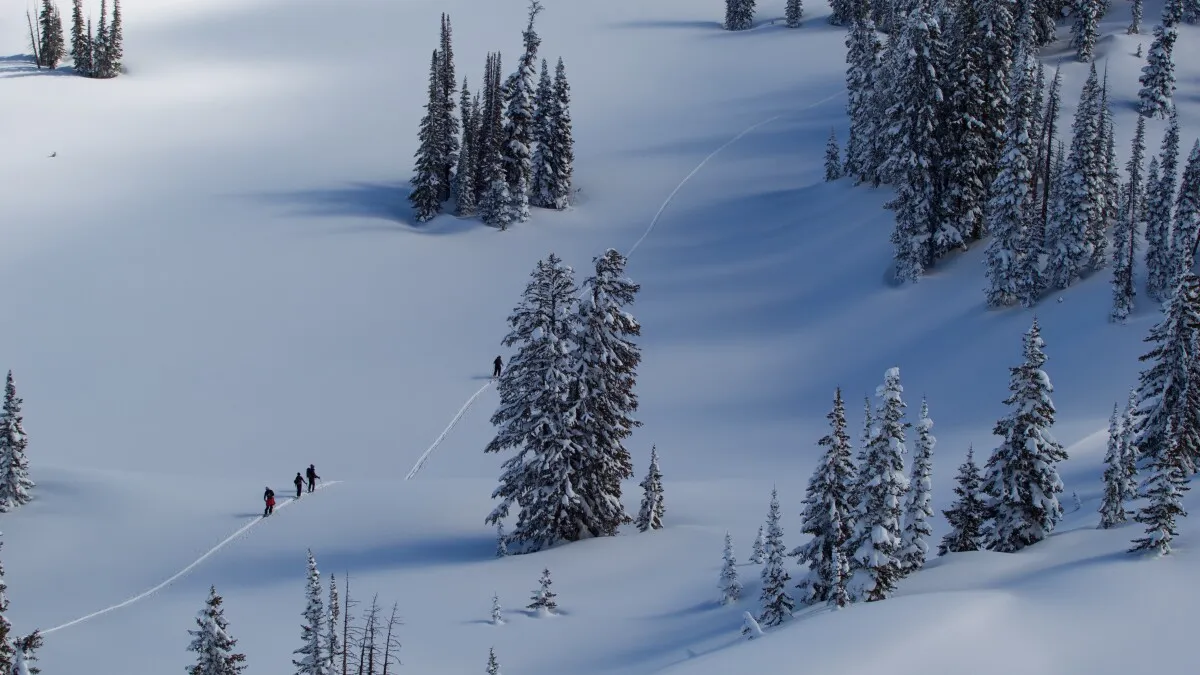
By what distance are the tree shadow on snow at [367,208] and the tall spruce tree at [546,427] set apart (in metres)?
46.1

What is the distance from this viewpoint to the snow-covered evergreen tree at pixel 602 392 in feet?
97.4

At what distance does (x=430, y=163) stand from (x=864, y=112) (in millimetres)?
31102

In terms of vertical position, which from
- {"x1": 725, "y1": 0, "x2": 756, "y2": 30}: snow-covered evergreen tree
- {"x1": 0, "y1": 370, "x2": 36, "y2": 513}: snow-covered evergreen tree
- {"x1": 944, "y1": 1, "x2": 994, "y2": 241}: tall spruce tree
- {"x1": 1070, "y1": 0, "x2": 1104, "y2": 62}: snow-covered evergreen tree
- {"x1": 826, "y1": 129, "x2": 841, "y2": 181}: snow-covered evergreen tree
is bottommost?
{"x1": 0, "y1": 370, "x2": 36, "y2": 513}: snow-covered evergreen tree

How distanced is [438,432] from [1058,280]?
29.5m

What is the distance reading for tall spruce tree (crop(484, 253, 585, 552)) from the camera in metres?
29.4

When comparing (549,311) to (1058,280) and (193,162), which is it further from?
(193,162)

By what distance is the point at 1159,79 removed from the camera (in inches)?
2906

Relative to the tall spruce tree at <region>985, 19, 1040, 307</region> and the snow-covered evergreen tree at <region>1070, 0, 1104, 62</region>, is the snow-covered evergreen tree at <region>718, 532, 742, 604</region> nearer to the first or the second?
the tall spruce tree at <region>985, 19, 1040, 307</region>

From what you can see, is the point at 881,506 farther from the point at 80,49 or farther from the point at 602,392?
the point at 80,49

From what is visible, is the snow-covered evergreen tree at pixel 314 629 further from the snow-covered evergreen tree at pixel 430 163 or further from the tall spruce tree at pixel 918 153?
the snow-covered evergreen tree at pixel 430 163

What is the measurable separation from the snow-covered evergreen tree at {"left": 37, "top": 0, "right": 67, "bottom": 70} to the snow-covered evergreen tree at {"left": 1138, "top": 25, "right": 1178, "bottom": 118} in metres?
104

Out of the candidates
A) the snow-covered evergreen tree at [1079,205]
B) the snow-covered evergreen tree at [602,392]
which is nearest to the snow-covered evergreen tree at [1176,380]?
the snow-covered evergreen tree at [602,392]

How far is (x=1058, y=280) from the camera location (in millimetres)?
48000

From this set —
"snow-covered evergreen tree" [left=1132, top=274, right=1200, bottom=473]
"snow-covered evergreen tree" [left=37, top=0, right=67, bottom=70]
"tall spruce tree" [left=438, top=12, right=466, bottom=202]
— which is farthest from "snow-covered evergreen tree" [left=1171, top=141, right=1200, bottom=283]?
"snow-covered evergreen tree" [left=37, top=0, right=67, bottom=70]
